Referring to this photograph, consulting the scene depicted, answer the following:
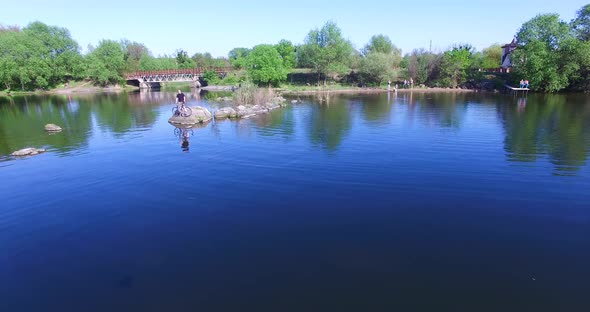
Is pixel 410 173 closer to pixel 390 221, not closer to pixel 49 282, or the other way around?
pixel 390 221

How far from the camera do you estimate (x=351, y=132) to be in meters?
26.7

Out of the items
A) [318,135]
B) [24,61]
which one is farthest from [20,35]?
[318,135]

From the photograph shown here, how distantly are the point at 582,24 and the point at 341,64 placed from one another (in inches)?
1784

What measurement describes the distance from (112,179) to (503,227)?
16427 mm

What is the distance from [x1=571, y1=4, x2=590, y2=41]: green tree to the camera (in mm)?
61812

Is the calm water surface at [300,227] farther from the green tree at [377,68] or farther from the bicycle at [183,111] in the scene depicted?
the green tree at [377,68]

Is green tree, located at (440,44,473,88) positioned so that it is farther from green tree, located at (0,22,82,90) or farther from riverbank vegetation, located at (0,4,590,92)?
green tree, located at (0,22,82,90)

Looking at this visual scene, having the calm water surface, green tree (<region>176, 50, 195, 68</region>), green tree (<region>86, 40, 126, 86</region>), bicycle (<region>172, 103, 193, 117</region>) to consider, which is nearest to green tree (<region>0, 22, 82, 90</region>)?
green tree (<region>86, 40, 126, 86</region>)

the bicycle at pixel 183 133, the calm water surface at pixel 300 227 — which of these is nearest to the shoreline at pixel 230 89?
the bicycle at pixel 183 133

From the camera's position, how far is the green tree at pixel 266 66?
3155 inches

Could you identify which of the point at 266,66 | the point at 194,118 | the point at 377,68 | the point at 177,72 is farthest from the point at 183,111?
the point at 177,72

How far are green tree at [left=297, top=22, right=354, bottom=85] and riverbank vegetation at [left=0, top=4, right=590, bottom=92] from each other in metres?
0.22

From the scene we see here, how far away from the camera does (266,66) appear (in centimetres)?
8050

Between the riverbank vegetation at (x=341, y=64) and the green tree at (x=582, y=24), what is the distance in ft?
0.48
